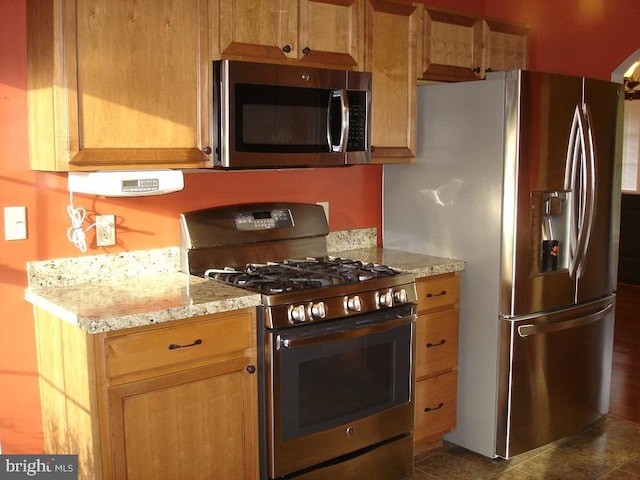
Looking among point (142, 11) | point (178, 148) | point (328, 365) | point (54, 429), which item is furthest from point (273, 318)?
point (142, 11)

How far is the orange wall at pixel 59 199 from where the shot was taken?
2.54 metres

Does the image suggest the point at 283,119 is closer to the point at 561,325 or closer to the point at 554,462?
the point at 561,325

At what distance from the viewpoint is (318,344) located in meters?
2.62

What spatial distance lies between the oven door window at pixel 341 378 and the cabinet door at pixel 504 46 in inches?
62.2

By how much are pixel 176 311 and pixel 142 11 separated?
1.02 meters

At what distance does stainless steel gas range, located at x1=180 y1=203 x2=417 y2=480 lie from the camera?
258 centimetres

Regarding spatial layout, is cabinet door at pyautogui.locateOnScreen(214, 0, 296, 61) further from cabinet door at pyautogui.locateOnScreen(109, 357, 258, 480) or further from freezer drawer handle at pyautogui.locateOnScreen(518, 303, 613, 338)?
freezer drawer handle at pyautogui.locateOnScreen(518, 303, 613, 338)

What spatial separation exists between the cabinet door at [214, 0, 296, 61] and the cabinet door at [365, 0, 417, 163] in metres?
0.43

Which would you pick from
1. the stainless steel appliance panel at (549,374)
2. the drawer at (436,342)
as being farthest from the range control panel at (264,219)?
the stainless steel appliance panel at (549,374)

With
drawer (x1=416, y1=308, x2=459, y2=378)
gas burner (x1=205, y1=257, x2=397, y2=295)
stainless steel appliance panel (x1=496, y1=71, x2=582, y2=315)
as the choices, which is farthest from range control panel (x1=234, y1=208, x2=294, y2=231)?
stainless steel appliance panel (x1=496, y1=71, x2=582, y2=315)

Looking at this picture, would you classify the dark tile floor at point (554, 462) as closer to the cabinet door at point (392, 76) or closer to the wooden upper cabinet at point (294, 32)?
the cabinet door at point (392, 76)

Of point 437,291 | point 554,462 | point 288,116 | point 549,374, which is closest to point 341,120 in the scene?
point 288,116

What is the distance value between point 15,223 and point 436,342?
1800mm

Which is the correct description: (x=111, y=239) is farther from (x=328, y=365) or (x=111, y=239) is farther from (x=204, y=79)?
(x=328, y=365)
